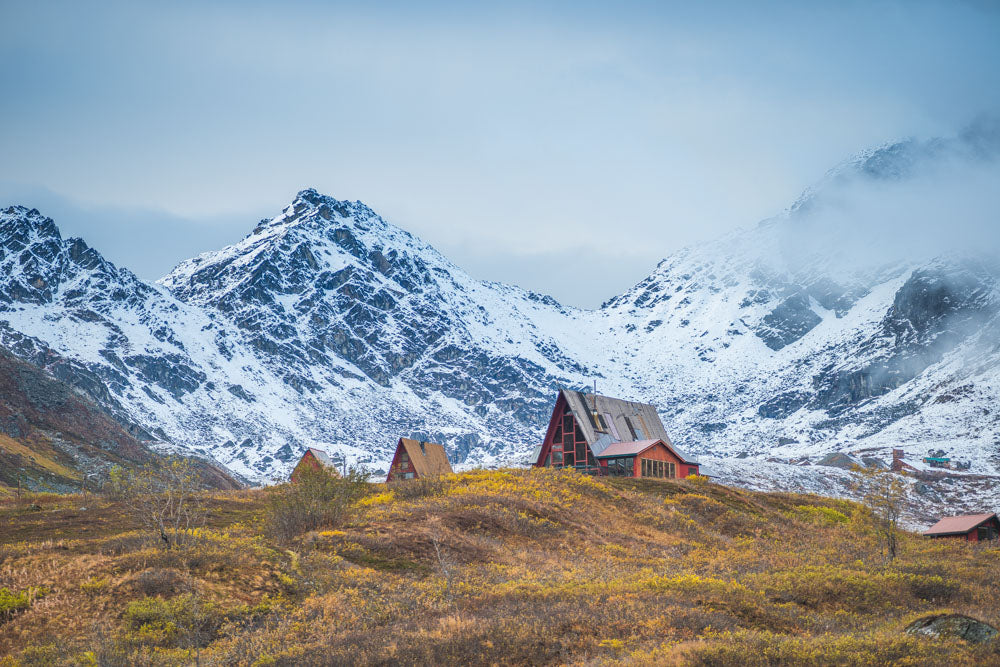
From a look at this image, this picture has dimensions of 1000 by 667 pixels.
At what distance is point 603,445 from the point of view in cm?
6456

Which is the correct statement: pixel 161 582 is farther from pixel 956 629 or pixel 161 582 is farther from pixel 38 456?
pixel 38 456

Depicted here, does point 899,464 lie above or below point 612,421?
above

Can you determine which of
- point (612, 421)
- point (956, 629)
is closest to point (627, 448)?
point (612, 421)

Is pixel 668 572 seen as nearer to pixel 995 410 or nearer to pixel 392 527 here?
pixel 392 527

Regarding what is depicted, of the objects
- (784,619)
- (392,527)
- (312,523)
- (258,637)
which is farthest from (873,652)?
(312,523)

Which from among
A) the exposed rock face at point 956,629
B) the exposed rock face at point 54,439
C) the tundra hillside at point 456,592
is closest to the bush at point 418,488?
the tundra hillside at point 456,592

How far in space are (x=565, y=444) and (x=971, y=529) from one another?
97.7ft

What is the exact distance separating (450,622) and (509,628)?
5.50 ft

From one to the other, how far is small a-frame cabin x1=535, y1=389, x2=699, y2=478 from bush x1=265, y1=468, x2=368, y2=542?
29638 mm

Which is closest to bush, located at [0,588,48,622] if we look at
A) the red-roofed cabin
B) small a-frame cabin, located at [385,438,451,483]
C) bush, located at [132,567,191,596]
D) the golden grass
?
bush, located at [132,567,191,596]

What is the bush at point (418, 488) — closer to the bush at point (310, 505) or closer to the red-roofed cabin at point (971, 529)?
the bush at point (310, 505)

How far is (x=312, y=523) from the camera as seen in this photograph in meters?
34.4

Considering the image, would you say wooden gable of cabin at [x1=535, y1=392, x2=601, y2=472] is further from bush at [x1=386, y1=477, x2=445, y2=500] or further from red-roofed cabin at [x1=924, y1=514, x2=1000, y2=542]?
red-roofed cabin at [x1=924, y1=514, x2=1000, y2=542]

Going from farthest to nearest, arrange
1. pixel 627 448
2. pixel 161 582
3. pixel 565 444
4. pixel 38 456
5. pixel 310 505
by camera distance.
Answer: pixel 38 456
pixel 565 444
pixel 627 448
pixel 310 505
pixel 161 582
